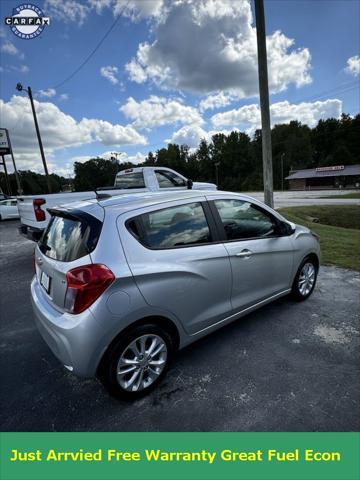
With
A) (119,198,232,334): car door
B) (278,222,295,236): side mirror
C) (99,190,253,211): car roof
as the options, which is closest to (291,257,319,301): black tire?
(278,222,295,236): side mirror

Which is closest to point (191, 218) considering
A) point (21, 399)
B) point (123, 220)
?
point (123, 220)

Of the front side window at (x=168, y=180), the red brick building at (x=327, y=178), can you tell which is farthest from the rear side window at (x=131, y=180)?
the red brick building at (x=327, y=178)

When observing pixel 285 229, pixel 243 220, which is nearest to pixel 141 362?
pixel 243 220

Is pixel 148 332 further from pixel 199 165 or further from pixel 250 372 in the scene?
pixel 199 165

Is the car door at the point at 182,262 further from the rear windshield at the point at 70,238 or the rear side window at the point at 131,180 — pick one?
the rear side window at the point at 131,180

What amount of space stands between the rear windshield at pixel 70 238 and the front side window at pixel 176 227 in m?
0.42

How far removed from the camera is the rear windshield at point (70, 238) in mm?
2134

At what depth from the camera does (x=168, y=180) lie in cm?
843

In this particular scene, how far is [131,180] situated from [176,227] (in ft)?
21.3

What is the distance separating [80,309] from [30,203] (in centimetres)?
528

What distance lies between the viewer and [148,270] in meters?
2.19

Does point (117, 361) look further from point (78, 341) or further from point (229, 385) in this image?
point (229, 385)

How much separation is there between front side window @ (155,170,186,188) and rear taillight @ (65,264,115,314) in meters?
6.48

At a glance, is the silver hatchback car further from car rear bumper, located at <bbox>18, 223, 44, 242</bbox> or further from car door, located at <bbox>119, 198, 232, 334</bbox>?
car rear bumper, located at <bbox>18, 223, 44, 242</bbox>
